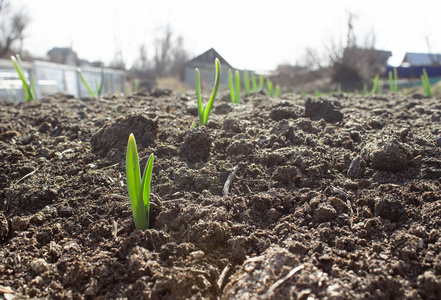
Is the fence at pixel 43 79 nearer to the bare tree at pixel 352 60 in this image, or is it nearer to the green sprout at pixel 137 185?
the green sprout at pixel 137 185

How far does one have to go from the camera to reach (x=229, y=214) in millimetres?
1325

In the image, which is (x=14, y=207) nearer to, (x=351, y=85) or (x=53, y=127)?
(x=53, y=127)

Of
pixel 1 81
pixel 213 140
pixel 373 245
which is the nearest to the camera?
pixel 373 245

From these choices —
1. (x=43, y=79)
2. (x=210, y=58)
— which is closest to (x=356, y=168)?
(x=210, y=58)

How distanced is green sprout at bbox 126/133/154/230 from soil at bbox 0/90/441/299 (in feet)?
0.20

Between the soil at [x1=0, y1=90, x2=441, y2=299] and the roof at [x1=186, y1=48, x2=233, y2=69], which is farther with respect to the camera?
the roof at [x1=186, y1=48, x2=233, y2=69]

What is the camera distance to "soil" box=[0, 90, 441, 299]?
1.01m

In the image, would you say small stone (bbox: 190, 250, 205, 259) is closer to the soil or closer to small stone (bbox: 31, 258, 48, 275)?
the soil

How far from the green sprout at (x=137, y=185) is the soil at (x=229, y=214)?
0.06 metres

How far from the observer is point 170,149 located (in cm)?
185

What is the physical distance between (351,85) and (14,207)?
47.0 feet

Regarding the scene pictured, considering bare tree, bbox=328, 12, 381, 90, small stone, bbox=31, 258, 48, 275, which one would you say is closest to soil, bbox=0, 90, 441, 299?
small stone, bbox=31, 258, 48, 275

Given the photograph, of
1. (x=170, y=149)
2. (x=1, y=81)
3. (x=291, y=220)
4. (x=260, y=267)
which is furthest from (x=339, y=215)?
(x=1, y=81)

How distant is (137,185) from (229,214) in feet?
1.32
